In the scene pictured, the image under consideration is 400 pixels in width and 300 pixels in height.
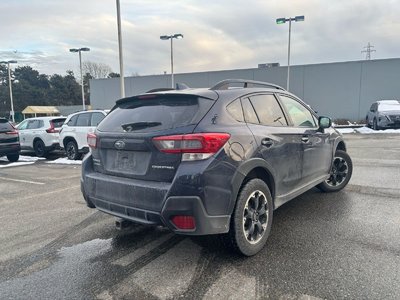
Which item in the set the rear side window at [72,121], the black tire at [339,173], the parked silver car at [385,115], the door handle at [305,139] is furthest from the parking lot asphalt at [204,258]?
the parked silver car at [385,115]

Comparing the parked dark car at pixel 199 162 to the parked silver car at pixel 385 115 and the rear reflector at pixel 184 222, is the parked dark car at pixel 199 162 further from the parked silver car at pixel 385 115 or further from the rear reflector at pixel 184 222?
the parked silver car at pixel 385 115

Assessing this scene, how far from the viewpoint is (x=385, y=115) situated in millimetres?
18578

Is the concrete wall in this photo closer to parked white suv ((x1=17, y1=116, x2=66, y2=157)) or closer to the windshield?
the windshield

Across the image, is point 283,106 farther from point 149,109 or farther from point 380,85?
point 380,85

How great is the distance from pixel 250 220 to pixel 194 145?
1.06 metres

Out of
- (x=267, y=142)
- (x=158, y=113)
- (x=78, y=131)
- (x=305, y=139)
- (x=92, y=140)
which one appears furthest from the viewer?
(x=78, y=131)

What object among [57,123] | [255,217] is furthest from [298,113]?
[57,123]

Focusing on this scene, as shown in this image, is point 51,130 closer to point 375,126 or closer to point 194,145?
point 194,145

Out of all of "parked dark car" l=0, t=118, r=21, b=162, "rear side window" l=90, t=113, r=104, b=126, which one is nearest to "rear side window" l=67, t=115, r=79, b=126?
A: "rear side window" l=90, t=113, r=104, b=126

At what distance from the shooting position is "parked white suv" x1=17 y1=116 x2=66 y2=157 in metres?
12.6

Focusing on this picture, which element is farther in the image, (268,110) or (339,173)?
(339,173)

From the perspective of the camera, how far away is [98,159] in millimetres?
3688

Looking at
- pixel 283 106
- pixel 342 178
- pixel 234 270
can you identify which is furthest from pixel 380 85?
pixel 234 270

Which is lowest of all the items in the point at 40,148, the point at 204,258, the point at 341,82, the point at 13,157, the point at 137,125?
the point at 13,157
